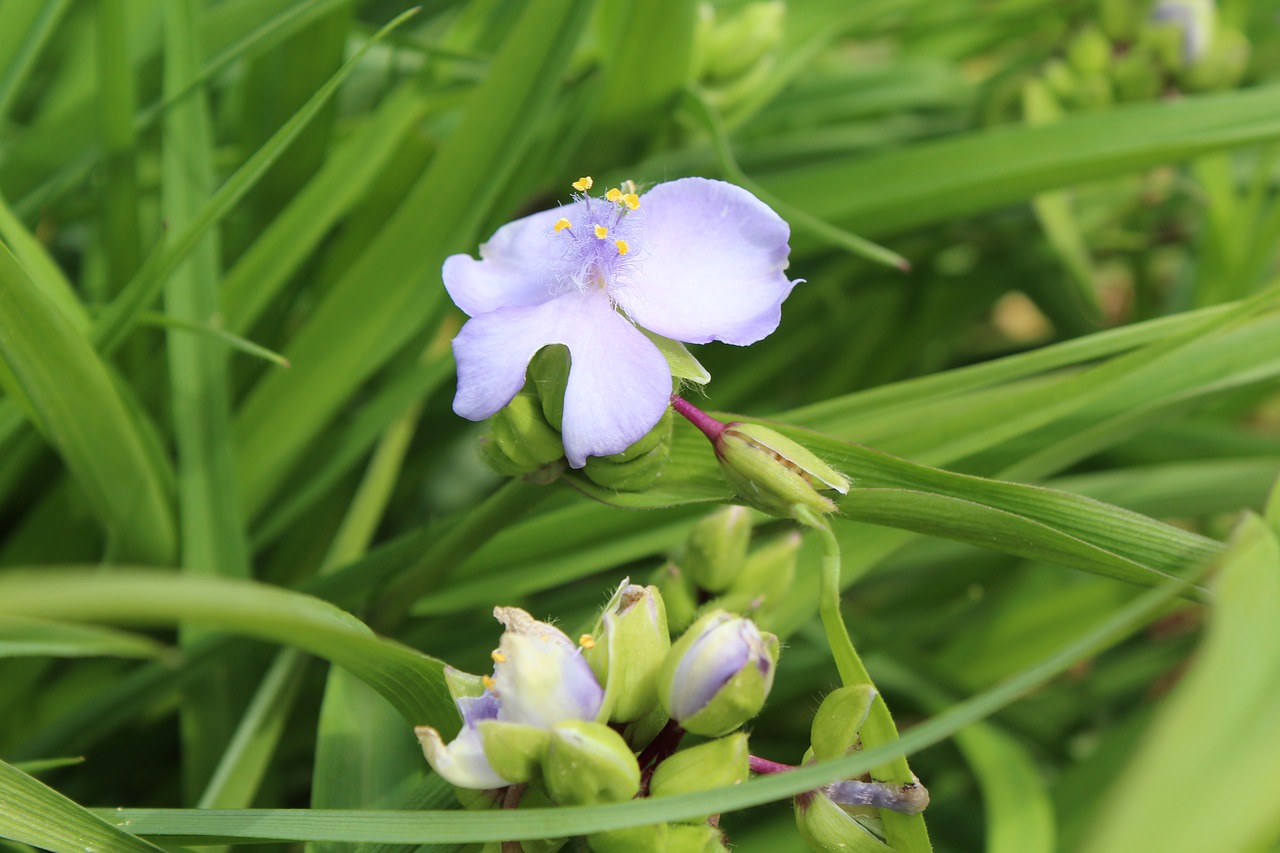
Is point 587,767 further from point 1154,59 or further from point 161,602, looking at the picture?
point 1154,59

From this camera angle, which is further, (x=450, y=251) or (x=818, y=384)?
(x=818, y=384)

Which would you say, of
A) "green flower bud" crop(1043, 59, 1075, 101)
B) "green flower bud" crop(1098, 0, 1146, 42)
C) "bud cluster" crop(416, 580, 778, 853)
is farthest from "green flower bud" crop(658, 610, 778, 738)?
"green flower bud" crop(1098, 0, 1146, 42)

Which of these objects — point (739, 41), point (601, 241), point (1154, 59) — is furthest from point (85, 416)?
point (1154, 59)

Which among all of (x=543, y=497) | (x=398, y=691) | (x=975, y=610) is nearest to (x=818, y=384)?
(x=975, y=610)

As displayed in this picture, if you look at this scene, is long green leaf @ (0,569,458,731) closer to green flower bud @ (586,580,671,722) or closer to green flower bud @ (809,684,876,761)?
green flower bud @ (586,580,671,722)

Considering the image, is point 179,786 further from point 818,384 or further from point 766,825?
point 818,384

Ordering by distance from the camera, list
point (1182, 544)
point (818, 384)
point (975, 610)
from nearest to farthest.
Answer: point (1182, 544), point (975, 610), point (818, 384)

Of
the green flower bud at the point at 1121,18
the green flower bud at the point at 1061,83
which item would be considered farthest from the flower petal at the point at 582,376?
the green flower bud at the point at 1121,18
